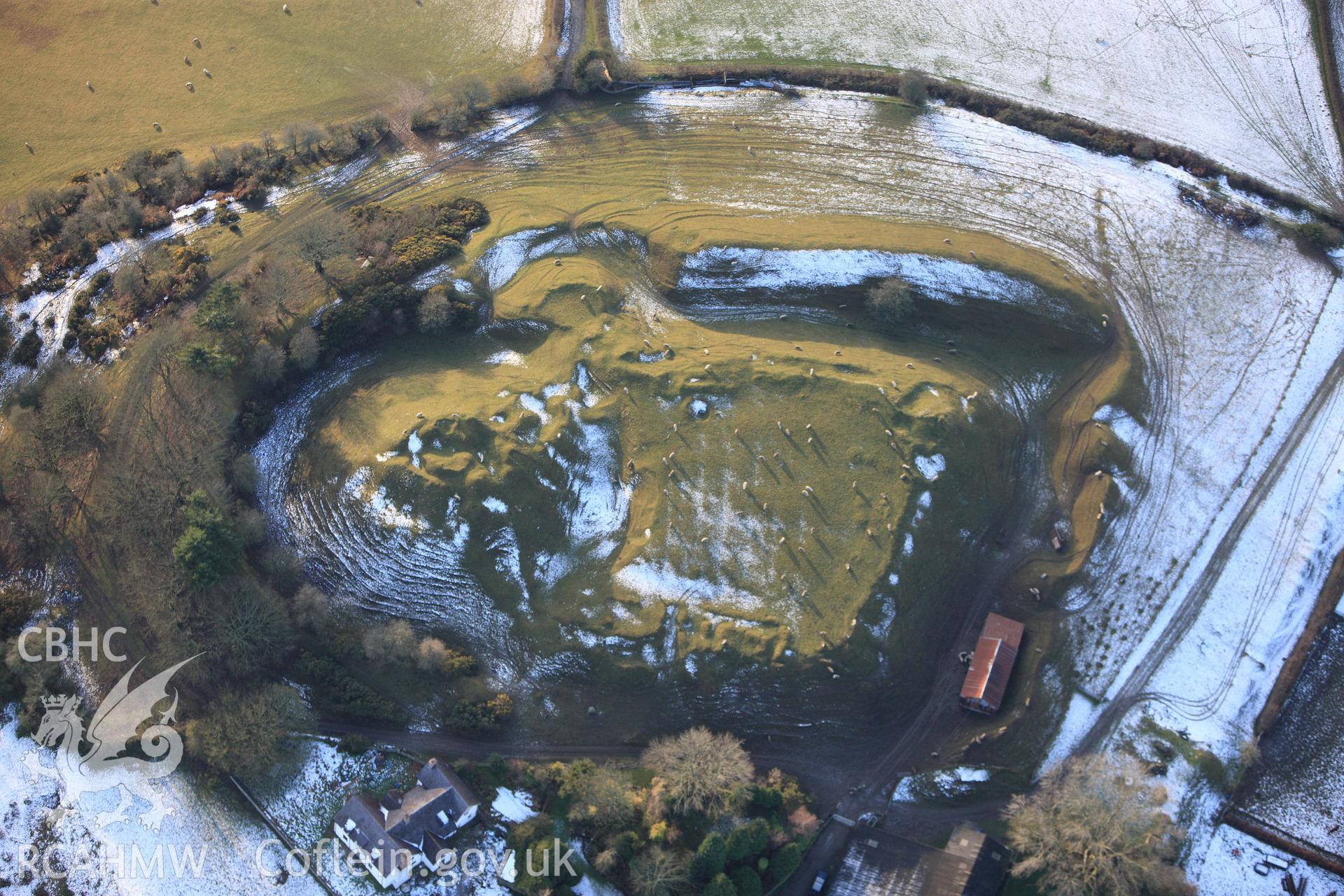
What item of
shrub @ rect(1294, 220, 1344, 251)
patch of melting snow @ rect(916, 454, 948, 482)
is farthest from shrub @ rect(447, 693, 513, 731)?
shrub @ rect(1294, 220, 1344, 251)

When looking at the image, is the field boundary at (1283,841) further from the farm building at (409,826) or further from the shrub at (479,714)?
the farm building at (409,826)

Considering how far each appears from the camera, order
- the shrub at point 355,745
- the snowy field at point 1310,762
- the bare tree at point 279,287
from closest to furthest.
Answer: the snowy field at point 1310,762 < the shrub at point 355,745 < the bare tree at point 279,287

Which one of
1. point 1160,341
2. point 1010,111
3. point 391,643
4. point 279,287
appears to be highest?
point 1010,111

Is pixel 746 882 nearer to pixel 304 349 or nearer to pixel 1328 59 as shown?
pixel 304 349

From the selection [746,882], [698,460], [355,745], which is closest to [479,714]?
[355,745]

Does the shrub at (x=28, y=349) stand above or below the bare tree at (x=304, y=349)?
below

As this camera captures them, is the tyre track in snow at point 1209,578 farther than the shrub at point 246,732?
Yes

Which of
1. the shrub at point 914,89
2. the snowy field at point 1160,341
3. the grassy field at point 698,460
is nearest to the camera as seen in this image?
the grassy field at point 698,460

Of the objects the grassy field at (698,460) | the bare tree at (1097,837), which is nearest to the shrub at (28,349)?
the grassy field at (698,460)
